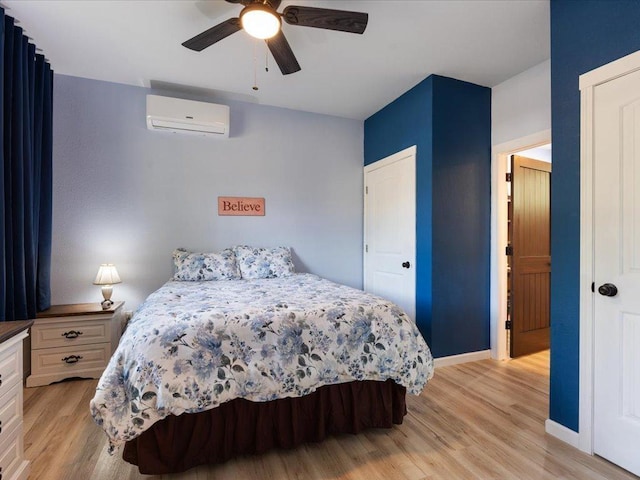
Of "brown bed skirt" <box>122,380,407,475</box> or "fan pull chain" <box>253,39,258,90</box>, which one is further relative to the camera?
"fan pull chain" <box>253,39,258,90</box>

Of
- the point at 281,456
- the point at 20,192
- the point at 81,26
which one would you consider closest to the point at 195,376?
the point at 281,456

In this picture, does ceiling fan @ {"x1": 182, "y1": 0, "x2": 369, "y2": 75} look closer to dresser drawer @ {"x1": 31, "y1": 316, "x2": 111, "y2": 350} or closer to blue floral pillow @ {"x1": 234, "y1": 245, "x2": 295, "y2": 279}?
blue floral pillow @ {"x1": 234, "y1": 245, "x2": 295, "y2": 279}

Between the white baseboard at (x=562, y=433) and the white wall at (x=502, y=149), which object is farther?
the white wall at (x=502, y=149)

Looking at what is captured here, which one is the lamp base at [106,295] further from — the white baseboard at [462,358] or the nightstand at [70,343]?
the white baseboard at [462,358]

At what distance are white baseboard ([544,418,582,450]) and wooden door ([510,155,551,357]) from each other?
1.28m

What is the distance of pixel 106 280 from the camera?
278 cm

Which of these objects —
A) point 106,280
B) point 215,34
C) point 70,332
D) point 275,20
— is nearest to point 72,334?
point 70,332

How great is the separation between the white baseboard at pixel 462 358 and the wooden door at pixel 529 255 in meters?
0.28

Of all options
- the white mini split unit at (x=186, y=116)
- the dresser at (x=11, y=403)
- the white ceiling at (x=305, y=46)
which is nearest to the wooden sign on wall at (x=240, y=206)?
the white mini split unit at (x=186, y=116)

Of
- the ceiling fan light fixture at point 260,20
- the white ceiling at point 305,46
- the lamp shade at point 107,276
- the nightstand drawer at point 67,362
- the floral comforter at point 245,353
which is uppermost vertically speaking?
the white ceiling at point 305,46

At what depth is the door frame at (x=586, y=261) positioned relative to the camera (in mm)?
1709

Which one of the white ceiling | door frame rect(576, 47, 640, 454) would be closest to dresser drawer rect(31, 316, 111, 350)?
the white ceiling

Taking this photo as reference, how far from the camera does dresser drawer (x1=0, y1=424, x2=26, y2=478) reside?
4.34 ft

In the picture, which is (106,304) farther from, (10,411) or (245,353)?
(245,353)
